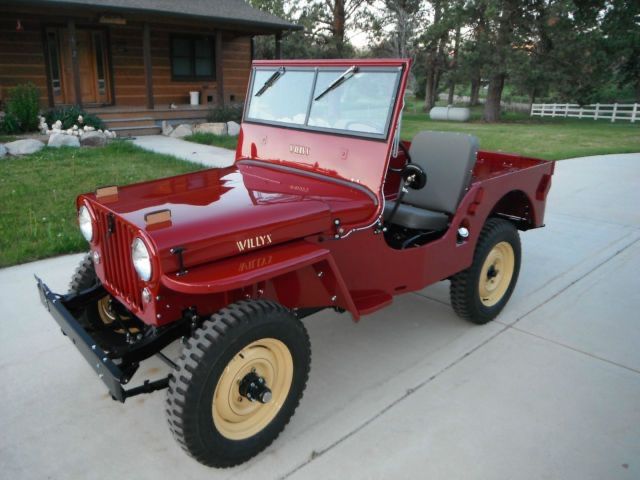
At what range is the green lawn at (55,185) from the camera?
5129 millimetres

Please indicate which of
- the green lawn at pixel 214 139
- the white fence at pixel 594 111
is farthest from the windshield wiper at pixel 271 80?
the white fence at pixel 594 111

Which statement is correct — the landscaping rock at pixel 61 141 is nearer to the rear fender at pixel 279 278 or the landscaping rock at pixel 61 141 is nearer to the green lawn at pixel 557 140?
the green lawn at pixel 557 140

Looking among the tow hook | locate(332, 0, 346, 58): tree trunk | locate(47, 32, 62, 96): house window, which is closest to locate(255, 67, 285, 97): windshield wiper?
the tow hook

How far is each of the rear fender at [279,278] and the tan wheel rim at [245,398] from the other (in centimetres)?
27

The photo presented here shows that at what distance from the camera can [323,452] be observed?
2.57m

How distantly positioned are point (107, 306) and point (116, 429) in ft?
2.46

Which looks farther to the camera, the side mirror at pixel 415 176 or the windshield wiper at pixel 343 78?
the windshield wiper at pixel 343 78

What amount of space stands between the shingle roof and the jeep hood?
11.0 m

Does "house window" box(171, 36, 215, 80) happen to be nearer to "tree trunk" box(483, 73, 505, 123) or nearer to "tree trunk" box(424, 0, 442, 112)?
"tree trunk" box(424, 0, 442, 112)

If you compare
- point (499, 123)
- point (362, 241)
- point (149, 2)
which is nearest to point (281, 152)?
point (362, 241)

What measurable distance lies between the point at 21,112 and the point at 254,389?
36.9 ft

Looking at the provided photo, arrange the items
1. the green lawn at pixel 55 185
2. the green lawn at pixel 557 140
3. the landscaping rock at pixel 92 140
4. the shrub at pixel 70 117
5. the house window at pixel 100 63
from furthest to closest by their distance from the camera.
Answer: the house window at pixel 100 63, the green lawn at pixel 557 140, the shrub at pixel 70 117, the landscaping rock at pixel 92 140, the green lawn at pixel 55 185

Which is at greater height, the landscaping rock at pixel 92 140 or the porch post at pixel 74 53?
the porch post at pixel 74 53

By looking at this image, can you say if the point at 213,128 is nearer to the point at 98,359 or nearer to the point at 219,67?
the point at 219,67
